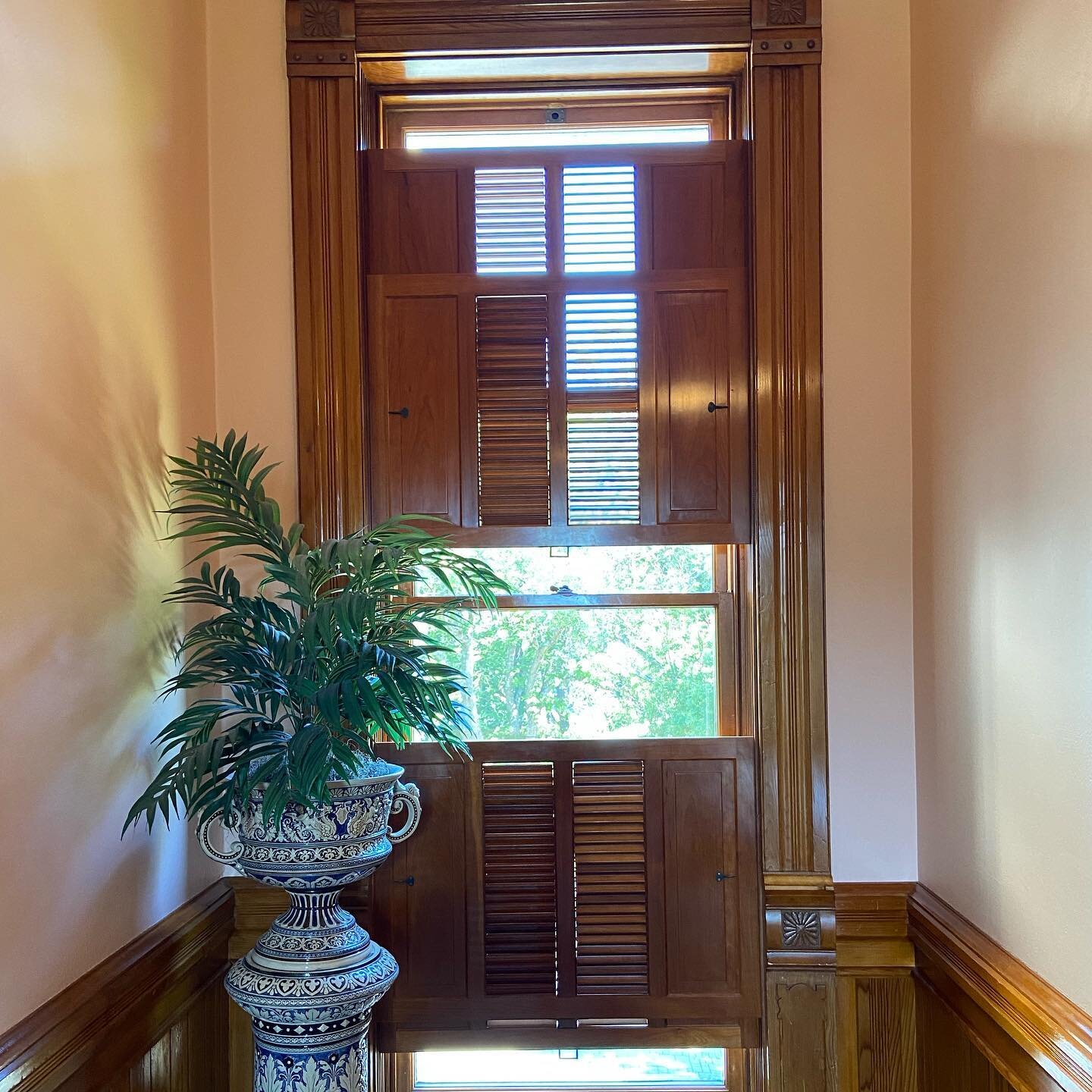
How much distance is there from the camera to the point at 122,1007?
169 cm

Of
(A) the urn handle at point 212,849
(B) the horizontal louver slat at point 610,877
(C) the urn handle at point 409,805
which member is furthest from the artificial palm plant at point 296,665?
(B) the horizontal louver slat at point 610,877

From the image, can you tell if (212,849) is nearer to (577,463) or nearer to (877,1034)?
(577,463)

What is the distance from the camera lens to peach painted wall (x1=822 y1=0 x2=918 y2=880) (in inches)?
88.4

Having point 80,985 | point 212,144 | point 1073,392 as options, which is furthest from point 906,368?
point 80,985

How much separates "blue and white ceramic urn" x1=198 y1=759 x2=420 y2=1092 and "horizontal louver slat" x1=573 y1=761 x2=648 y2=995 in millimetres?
545

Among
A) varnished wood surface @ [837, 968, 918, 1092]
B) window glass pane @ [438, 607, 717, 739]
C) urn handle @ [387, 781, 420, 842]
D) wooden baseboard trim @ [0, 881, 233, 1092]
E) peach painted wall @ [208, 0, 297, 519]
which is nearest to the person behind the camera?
wooden baseboard trim @ [0, 881, 233, 1092]

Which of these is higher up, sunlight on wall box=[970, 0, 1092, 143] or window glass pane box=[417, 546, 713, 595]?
sunlight on wall box=[970, 0, 1092, 143]

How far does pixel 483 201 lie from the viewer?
92.0 inches

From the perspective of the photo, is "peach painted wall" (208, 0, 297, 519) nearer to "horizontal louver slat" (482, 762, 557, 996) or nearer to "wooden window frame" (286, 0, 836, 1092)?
"wooden window frame" (286, 0, 836, 1092)

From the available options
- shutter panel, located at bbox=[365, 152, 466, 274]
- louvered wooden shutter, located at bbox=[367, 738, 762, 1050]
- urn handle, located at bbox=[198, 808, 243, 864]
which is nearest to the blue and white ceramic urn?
urn handle, located at bbox=[198, 808, 243, 864]

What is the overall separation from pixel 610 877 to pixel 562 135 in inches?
66.7

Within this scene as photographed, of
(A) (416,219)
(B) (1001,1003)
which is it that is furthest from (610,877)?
(A) (416,219)

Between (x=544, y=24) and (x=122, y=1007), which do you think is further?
Answer: (x=544, y=24)

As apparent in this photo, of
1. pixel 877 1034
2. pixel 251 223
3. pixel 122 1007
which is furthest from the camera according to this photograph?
pixel 251 223
